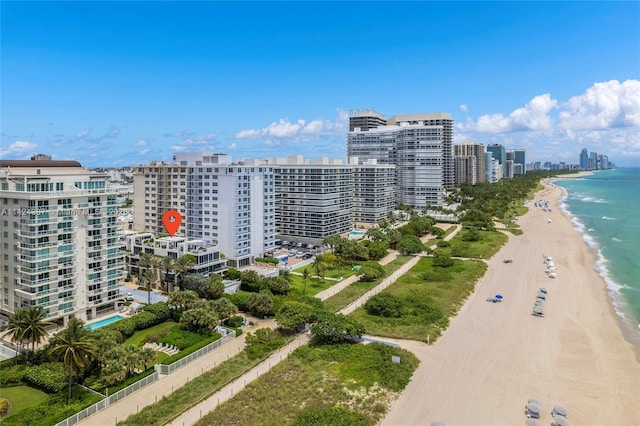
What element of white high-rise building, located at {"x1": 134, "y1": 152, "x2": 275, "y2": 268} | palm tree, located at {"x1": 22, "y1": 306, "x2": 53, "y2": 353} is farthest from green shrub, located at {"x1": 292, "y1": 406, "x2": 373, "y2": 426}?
white high-rise building, located at {"x1": 134, "y1": 152, "x2": 275, "y2": 268}

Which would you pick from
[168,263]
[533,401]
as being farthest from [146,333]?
[533,401]

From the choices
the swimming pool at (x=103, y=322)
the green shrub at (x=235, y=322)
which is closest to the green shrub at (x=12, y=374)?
the swimming pool at (x=103, y=322)

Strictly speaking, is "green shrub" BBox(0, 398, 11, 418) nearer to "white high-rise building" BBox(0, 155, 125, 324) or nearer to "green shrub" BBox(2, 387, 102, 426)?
"green shrub" BBox(2, 387, 102, 426)

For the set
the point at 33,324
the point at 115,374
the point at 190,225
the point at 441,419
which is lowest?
the point at 441,419

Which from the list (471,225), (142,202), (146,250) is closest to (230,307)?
(146,250)

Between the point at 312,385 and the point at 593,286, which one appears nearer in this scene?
the point at 312,385

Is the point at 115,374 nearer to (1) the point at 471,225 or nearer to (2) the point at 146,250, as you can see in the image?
(2) the point at 146,250
